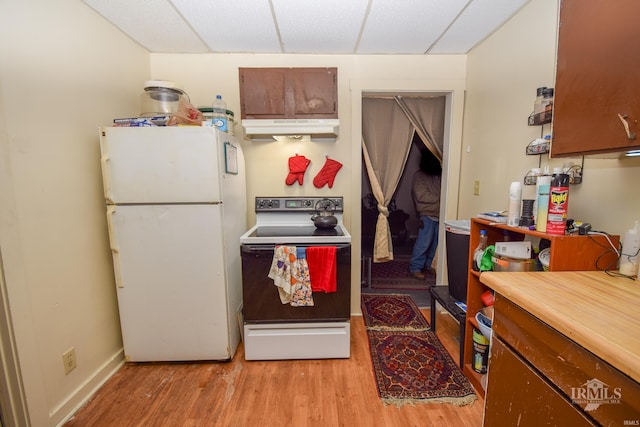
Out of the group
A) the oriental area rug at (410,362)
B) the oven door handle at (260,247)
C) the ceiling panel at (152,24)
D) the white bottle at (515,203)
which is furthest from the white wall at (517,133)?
the ceiling panel at (152,24)

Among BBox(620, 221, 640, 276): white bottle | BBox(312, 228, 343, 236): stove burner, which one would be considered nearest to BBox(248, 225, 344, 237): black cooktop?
BBox(312, 228, 343, 236): stove burner

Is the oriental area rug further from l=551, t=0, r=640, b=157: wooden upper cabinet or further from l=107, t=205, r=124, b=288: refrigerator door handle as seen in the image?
l=107, t=205, r=124, b=288: refrigerator door handle

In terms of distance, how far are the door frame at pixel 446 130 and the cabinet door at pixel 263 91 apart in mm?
649

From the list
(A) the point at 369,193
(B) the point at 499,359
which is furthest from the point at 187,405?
(A) the point at 369,193

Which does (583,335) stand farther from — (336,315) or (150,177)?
(150,177)

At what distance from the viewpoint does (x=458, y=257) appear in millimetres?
1762

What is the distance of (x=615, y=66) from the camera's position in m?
0.81

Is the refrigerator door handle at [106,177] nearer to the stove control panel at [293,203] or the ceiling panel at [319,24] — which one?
the stove control panel at [293,203]

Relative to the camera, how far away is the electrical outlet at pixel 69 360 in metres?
1.36

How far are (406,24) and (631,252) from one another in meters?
1.76

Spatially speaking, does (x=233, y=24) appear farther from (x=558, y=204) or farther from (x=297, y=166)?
(x=558, y=204)

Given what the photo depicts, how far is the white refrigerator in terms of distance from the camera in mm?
1536

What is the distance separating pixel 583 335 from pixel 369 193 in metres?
3.24

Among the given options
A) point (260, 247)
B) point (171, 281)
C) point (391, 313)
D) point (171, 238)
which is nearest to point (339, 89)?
point (260, 247)
